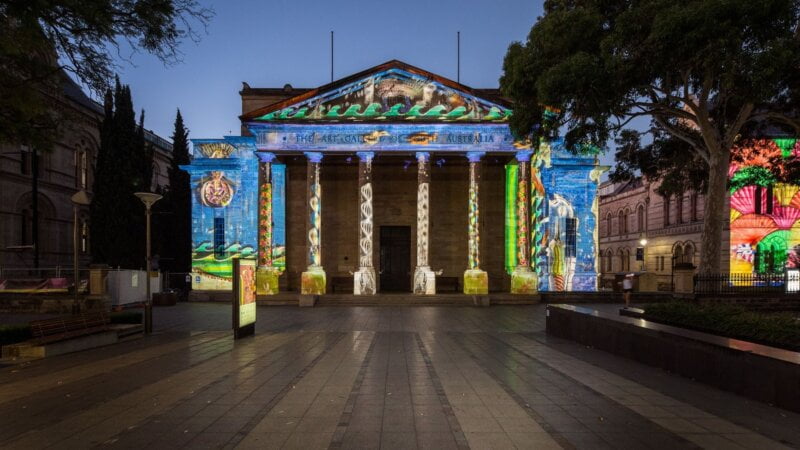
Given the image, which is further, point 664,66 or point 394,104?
point 394,104

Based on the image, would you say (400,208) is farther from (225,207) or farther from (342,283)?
(225,207)

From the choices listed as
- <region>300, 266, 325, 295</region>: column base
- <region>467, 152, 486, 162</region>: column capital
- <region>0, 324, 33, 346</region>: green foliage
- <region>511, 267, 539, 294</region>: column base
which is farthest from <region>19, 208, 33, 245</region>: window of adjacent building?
<region>511, 267, 539, 294</region>: column base

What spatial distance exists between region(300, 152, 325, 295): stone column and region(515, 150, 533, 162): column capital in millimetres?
10565

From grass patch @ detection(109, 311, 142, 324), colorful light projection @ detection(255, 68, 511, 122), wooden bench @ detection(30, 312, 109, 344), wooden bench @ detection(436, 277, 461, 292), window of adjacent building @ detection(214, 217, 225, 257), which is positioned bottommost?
wooden bench @ detection(436, 277, 461, 292)

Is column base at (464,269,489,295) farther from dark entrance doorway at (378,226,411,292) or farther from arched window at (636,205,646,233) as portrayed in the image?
arched window at (636,205,646,233)

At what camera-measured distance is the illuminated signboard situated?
12.4m

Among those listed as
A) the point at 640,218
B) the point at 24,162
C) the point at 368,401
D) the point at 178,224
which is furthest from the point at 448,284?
the point at 24,162

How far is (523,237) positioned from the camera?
992 inches

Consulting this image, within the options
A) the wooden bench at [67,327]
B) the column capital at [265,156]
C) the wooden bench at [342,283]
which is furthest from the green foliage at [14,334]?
the wooden bench at [342,283]

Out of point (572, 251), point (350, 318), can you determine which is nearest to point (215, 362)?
point (350, 318)

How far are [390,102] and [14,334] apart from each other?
61.7ft

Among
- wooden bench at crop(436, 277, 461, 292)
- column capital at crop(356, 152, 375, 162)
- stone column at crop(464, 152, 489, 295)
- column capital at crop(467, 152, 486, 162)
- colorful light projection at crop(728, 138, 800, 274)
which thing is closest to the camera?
stone column at crop(464, 152, 489, 295)

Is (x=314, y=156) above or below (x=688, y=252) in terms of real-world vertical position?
above

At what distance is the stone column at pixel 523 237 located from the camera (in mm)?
24812
